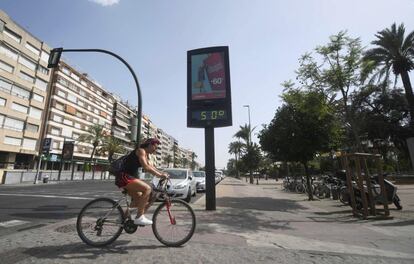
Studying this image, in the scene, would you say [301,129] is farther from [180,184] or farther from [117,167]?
[117,167]

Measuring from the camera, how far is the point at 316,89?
1289 cm

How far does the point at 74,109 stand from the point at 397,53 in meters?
54.9

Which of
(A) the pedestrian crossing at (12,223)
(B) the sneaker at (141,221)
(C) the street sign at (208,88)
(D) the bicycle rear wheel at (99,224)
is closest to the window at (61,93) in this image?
(C) the street sign at (208,88)

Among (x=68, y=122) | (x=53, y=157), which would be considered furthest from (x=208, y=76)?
(x=68, y=122)

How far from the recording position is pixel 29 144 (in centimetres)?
4494

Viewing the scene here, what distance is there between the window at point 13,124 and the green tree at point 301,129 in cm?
4055

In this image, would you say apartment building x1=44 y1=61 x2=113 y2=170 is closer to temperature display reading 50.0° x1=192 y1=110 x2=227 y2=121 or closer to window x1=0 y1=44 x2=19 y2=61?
window x1=0 y1=44 x2=19 y2=61

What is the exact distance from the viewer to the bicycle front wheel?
4434 millimetres

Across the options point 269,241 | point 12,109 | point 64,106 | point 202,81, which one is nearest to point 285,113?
point 202,81

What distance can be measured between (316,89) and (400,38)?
20.6m

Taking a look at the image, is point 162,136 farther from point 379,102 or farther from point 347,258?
point 347,258

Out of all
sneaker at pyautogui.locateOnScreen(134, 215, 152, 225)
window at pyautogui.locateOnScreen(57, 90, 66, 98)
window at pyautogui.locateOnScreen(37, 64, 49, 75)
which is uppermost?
window at pyautogui.locateOnScreen(37, 64, 49, 75)

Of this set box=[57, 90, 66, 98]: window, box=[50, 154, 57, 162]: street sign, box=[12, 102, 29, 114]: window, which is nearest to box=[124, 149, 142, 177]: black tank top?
box=[12, 102, 29, 114]: window

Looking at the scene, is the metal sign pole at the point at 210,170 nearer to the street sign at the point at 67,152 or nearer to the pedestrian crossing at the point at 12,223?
the pedestrian crossing at the point at 12,223
